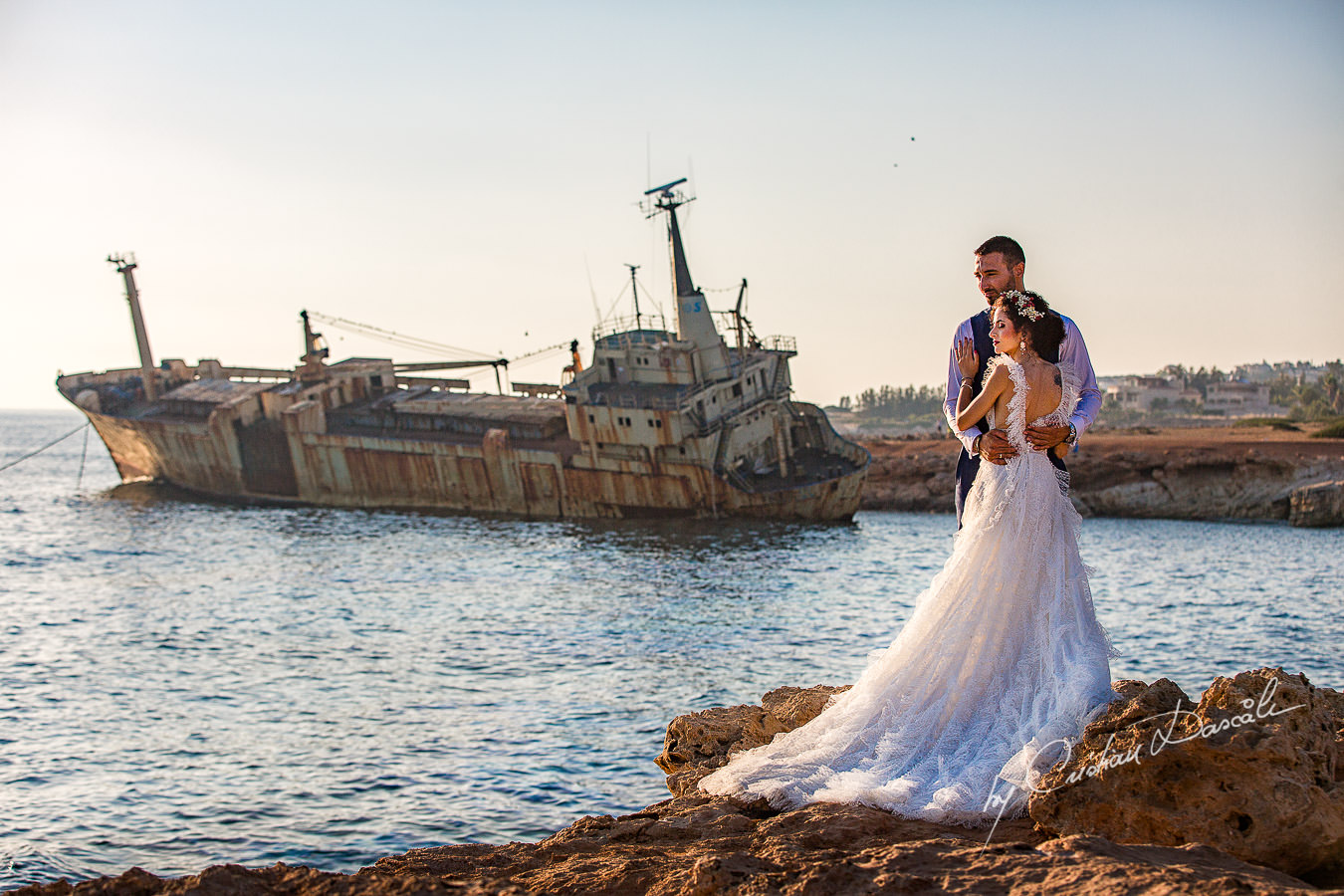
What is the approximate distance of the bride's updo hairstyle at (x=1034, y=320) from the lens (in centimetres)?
484

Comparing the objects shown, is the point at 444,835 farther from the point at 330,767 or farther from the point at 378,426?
the point at 378,426

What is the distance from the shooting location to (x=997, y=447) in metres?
4.94

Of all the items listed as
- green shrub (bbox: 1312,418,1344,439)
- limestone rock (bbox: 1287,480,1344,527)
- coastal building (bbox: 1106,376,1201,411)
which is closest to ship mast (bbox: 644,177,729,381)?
limestone rock (bbox: 1287,480,1344,527)

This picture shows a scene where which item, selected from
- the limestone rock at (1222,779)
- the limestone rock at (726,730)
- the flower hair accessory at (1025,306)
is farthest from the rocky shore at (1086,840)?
the flower hair accessory at (1025,306)

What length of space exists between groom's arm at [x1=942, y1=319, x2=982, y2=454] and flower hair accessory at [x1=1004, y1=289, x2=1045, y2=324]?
1.16ft

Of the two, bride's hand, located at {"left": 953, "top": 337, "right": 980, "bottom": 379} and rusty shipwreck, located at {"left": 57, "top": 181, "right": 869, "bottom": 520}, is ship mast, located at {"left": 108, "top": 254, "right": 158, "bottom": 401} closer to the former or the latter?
rusty shipwreck, located at {"left": 57, "top": 181, "right": 869, "bottom": 520}

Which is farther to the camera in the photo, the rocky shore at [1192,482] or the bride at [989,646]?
the rocky shore at [1192,482]

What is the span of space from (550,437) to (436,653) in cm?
2256

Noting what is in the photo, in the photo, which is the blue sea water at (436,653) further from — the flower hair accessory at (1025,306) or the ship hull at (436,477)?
the flower hair accessory at (1025,306)

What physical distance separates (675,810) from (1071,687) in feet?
6.42

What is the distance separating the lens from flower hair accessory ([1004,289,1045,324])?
4832mm

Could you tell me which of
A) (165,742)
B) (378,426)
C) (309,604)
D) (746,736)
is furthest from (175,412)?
(746,736)

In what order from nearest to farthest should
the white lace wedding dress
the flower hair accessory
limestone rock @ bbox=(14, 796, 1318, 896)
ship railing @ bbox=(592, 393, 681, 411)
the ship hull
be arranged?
limestone rock @ bbox=(14, 796, 1318, 896), the white lace wedding dress, the flower hair accessory, ship railing @ bbox=(592, 393, 681, 411), the ship hull

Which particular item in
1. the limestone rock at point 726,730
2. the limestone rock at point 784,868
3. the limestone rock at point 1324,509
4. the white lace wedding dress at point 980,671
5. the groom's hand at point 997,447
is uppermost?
the groom's hand at point 997,447
